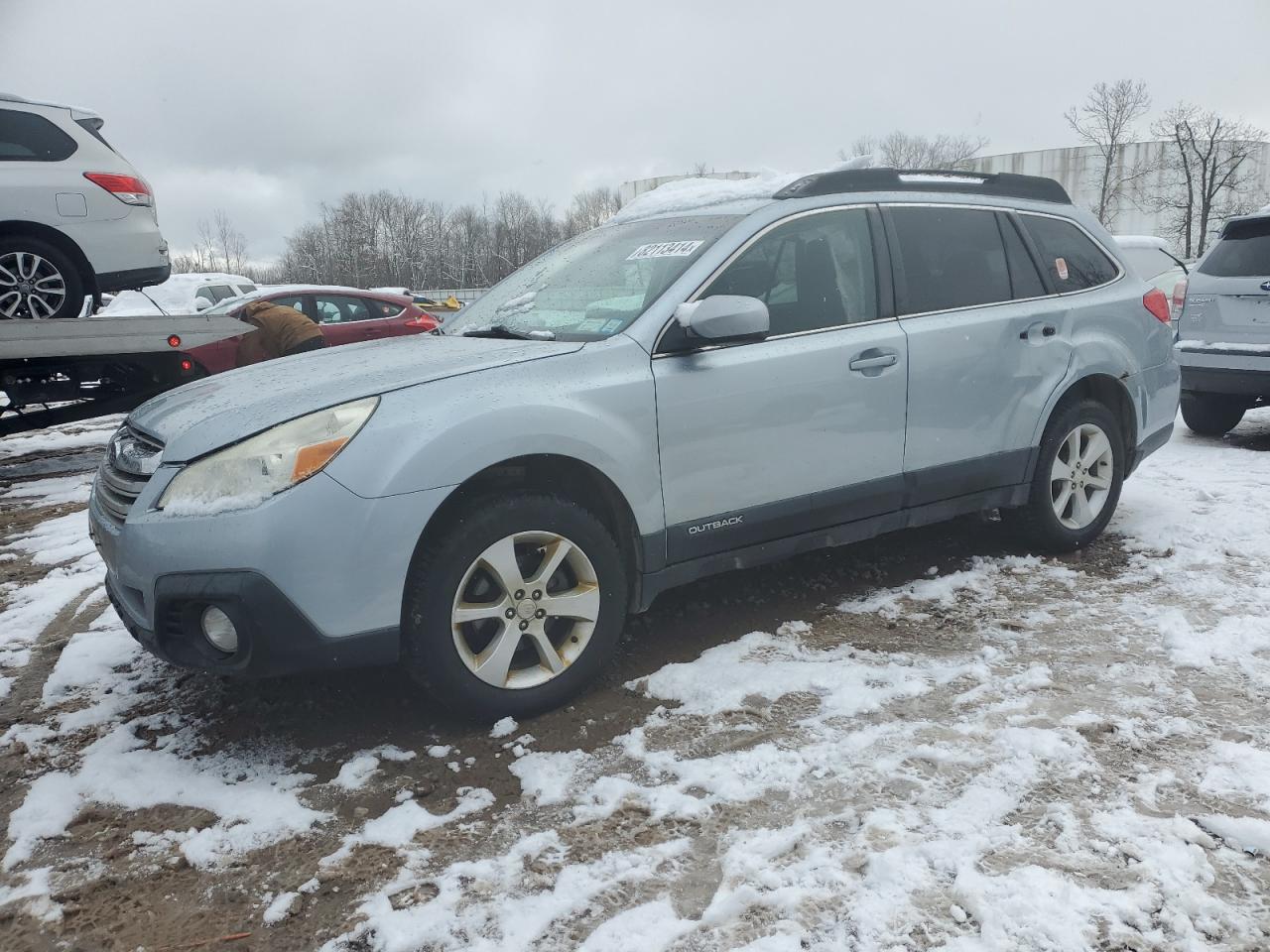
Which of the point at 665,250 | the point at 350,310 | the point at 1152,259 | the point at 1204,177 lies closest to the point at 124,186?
the point at 350,310

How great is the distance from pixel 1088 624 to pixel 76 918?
3.46 meters

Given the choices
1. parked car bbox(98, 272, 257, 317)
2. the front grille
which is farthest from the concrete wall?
the front grille

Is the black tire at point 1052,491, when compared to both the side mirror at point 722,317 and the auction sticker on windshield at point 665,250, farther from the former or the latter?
the auction sticker on windshield at point 665,250

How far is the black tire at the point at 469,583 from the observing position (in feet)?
9.03

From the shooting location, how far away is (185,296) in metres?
30.0

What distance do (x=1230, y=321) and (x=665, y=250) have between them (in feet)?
18.7

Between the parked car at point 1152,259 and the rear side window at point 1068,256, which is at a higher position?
the rear side window at point 1068,256

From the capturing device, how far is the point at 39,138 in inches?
275

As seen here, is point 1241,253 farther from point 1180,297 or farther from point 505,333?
point 505,333

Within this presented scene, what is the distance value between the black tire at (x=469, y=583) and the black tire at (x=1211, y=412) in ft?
21.1

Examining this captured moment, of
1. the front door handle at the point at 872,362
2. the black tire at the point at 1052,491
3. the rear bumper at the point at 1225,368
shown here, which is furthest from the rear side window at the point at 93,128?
the rear bumper at the point at 1225,368

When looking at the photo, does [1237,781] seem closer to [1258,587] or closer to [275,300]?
[1258,587]

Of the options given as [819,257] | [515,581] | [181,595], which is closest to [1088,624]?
[819,257]

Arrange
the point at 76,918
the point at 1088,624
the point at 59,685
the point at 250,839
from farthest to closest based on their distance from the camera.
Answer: the point at 1088,624
the point at 59,685
the point at 250,839
the point at 76,918
